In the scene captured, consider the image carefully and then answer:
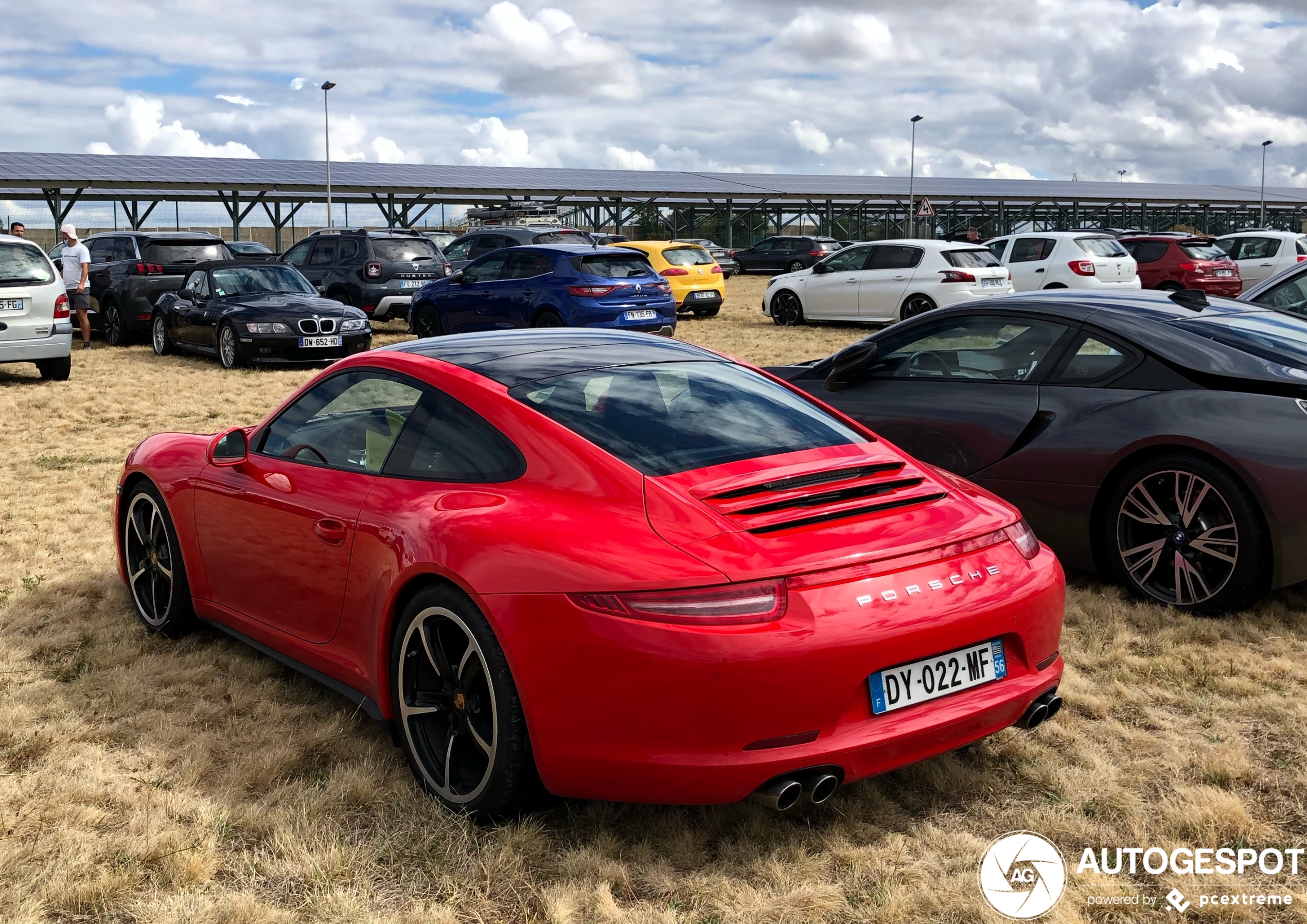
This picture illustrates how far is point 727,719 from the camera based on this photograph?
118 inches

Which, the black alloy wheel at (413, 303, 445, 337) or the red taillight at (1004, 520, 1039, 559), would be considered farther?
the black alloy wheel at (413, 303, 445, 337)

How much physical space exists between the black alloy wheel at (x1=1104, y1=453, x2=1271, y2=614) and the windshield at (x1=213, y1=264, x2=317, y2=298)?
1327cm

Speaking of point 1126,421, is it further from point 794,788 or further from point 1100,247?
point 1100,247

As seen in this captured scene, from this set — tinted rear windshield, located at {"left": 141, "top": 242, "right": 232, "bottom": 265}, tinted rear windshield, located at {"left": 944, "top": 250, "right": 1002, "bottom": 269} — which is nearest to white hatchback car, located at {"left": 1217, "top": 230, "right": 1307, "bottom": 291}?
tinted rear windshield, located at {"left": 944, "top": 250, "right": 1002, "bottom": 269}

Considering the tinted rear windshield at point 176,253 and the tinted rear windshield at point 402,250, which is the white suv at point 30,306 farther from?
the tinted rear windshield at point 402,250

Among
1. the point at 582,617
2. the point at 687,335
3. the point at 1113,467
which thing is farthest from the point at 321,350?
the point at 582,617

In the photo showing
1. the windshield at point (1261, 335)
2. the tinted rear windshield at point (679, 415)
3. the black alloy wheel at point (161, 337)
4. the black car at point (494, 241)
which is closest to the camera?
the tinted rear windshield at point (679, 415)

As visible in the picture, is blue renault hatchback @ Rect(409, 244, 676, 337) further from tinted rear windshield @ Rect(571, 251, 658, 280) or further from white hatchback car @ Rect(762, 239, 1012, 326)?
white hatchback car @ Rect(762, 239, 1012, 326)

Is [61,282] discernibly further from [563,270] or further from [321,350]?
[563,270]

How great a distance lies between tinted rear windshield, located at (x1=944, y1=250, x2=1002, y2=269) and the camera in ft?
62.2

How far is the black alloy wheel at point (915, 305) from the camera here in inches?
753

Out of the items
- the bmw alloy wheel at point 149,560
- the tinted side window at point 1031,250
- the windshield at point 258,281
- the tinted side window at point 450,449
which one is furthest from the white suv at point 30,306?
the tinted side window at point 1031,250

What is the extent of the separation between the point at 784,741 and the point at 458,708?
3.27 ft

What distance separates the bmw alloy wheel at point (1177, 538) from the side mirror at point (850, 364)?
154 centimetres
